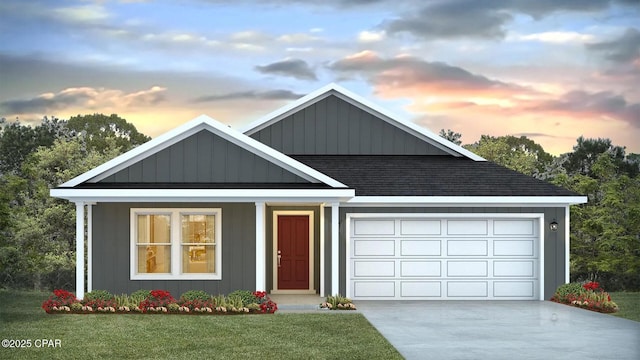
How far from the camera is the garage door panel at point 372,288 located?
780 inches

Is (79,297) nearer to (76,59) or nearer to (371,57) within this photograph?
(371,57)

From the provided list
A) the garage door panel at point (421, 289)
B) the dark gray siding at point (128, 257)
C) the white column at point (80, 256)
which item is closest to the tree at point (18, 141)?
the dark gray siding at point (128, 257)

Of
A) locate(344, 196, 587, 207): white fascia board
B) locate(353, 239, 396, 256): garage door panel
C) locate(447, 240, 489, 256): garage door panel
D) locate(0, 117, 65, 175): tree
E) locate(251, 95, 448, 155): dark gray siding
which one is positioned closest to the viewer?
locate(344, 196, 587, 207): white fascia board

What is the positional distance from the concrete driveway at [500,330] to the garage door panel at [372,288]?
0.51 m

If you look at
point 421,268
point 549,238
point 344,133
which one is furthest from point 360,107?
point 549,238

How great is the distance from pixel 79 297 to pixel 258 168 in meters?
5.08

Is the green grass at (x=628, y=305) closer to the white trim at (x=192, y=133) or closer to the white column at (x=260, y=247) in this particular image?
the white trim at (x=192, y=133)

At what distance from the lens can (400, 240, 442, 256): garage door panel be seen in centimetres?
1983

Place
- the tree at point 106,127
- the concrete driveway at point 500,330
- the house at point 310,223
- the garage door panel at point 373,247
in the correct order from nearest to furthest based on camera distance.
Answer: the concrete driveway at point 500,330 → the house at point 310,223 → the garage door panel at point 373,247 → the tree at point 106,127

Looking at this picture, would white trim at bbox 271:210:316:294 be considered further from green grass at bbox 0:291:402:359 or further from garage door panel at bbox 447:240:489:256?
green grass at bbox 0:291:402:359

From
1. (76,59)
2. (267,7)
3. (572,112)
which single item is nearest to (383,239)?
(267,7)

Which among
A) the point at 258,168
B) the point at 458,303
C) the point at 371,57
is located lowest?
the point at 458,303

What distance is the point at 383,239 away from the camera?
1981cm

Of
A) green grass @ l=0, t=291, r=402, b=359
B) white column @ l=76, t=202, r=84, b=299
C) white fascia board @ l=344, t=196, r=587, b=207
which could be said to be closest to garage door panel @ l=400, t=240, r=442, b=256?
white fascia board @ l=344, t=196, r=587, b=207
